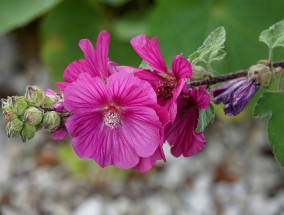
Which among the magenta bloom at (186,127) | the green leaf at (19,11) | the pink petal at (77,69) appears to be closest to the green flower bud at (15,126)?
the pink petal at (77,69)

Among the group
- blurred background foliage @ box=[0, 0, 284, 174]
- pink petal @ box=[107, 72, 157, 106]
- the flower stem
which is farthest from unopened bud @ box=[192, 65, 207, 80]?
blurred background foliage @ box=[0, 0, 284, 174]

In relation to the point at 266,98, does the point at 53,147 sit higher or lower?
lower

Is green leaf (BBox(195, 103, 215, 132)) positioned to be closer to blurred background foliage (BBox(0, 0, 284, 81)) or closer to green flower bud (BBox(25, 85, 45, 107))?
green flower bud (BBox(25, 85, 45, 107))

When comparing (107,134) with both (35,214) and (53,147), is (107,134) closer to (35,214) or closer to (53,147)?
(35,214)

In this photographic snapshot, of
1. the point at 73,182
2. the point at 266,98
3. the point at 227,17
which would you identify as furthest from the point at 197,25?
the point at 266,98

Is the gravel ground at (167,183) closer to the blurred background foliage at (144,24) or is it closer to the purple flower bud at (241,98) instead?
the blurred background foliage at (144,24)

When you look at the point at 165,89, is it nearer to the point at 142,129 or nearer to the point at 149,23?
the point at 142,129
